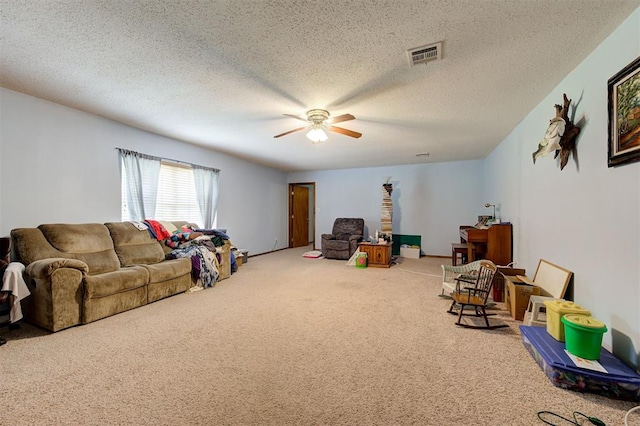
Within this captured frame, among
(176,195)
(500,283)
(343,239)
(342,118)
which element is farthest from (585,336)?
(176,195)

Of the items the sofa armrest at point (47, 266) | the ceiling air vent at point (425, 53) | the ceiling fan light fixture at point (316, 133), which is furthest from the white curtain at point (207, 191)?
the ceiling air vent at point (425, 53)

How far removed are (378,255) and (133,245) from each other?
174 inches

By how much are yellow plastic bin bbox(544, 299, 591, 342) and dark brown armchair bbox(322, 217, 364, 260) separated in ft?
14.6

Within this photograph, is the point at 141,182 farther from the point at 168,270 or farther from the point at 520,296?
the point at 520,296

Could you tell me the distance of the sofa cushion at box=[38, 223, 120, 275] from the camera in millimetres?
3124

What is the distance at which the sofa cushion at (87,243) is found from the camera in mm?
3124

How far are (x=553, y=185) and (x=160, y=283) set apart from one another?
4868 mm

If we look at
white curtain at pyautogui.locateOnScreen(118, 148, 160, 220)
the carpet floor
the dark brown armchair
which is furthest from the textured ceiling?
the dark brown armchair

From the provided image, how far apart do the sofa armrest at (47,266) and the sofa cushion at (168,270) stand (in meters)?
0.77

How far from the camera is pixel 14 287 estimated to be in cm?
254

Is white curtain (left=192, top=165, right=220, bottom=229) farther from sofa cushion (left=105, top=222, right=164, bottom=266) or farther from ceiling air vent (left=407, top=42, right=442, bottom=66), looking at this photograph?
ceiling air vent (left=407, top=42, right=442, bottom=66)

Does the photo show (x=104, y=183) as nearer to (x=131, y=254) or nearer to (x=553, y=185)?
(x=131, y=254)

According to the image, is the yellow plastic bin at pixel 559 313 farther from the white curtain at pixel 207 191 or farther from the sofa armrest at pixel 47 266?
the white curtain at pixel 207 191

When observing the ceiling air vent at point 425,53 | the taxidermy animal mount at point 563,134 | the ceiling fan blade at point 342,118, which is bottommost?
the taxidermy animal mount at point 563,134
